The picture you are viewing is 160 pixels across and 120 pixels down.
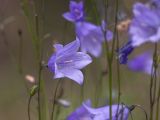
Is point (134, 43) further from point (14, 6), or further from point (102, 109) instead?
point (14, 6)

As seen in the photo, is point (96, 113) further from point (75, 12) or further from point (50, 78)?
point (50, 78)

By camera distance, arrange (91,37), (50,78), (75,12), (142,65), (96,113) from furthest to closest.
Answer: (50,78), (142,65), (91,37), (75,12), (96,113)

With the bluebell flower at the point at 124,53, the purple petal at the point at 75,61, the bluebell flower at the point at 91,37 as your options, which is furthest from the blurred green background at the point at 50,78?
the bluebell flower at the point at 124,53

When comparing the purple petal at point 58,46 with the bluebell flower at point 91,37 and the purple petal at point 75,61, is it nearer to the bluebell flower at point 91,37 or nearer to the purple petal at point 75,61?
the purple petal at point 75,61

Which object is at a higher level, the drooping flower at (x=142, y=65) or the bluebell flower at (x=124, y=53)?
the bluebell flower at (x=124, y=53)

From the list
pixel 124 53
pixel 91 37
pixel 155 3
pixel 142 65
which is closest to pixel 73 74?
pixel 124 53

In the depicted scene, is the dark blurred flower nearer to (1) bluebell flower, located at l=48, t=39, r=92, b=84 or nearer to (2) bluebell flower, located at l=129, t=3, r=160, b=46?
(2) bluebell flower, located at l=129, t=3, r=160, b=46

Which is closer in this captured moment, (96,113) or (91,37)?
(96,113)
